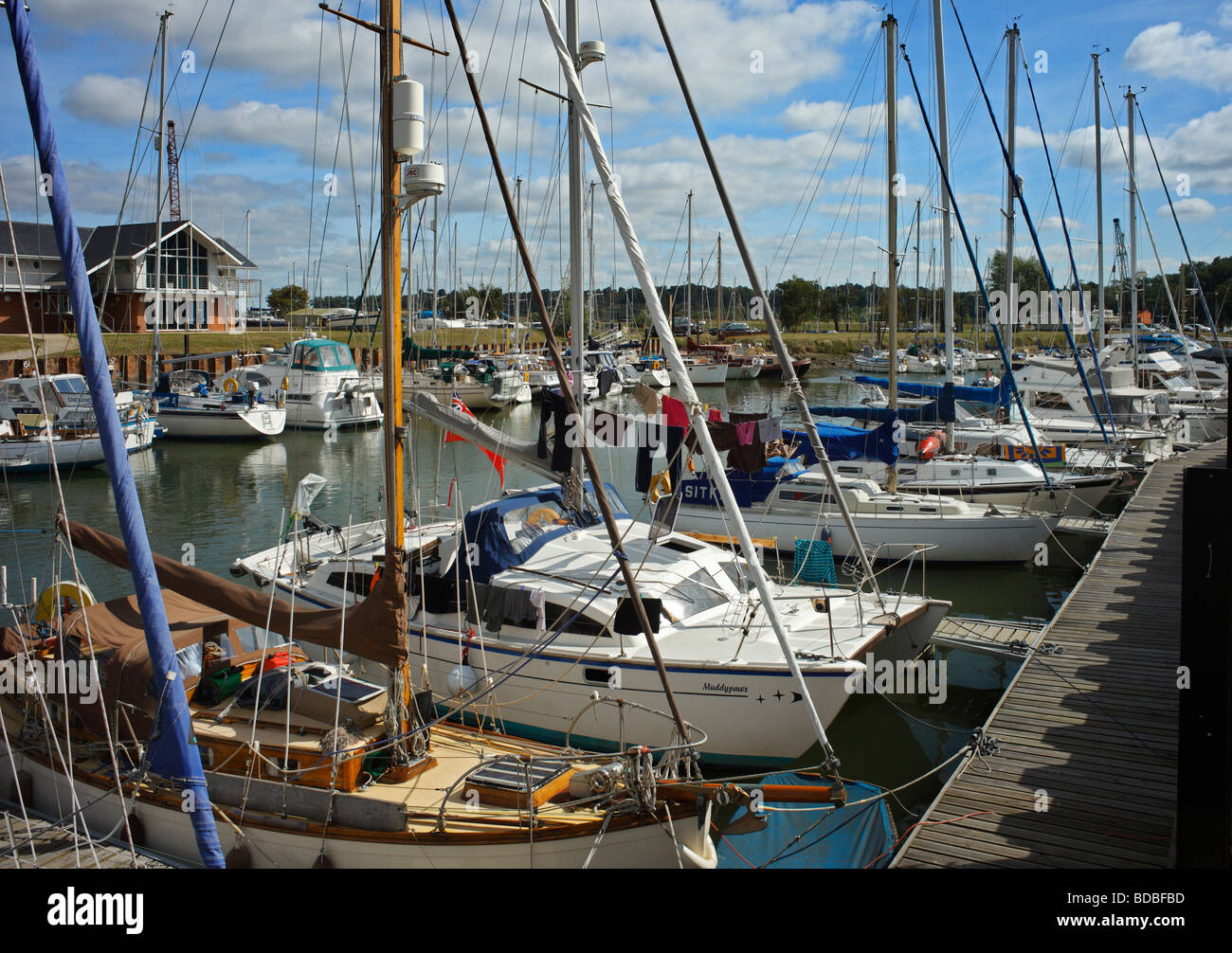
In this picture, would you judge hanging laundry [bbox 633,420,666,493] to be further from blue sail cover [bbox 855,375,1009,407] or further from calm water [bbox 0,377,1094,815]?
blue sail cover [bbox 855,375,1009,407]

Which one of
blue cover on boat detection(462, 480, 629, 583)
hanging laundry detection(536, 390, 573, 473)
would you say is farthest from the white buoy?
blue cover on boat detection(462, 480, 629, 583)

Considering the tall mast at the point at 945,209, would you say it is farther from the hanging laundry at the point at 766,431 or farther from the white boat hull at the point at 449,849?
the white boat hull at the point at 449,849

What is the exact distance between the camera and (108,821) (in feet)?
27.4

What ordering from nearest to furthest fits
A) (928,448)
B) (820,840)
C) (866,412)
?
(820,840) → (866,412) → (928,448)

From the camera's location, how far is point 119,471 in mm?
5371

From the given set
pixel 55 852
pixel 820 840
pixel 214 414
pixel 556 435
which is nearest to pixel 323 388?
pixel 214 414

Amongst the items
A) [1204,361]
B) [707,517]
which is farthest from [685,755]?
[1204,361]

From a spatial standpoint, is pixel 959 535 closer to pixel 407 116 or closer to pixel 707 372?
pixel 407 116

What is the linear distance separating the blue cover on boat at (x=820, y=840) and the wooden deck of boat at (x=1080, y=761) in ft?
2.73

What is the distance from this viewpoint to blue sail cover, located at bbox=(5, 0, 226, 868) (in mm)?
5176

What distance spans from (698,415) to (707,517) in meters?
13.3

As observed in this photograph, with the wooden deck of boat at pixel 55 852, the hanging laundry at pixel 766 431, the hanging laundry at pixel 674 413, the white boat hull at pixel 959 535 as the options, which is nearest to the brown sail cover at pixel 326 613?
the wooden deck of boat at pixel 55 852

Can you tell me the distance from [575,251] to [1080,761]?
8.35 metres
